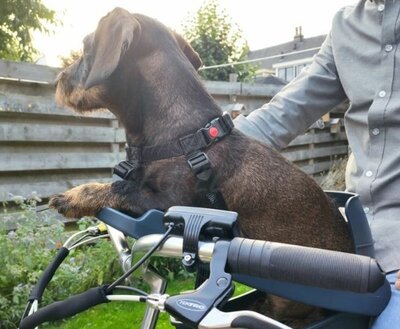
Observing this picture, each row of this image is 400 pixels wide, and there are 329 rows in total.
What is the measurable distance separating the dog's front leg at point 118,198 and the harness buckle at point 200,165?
0.11 meters

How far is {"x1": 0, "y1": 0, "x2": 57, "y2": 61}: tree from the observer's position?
11.2 meters

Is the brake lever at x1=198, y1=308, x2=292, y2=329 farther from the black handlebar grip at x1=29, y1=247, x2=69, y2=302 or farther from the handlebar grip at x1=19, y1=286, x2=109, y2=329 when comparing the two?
the black handlebar grip at x1=29, y1=247, x2=69, y2=302

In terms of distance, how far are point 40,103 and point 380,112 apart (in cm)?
395

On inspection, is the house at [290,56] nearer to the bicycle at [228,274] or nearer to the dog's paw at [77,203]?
the dog's paw at [77,203]

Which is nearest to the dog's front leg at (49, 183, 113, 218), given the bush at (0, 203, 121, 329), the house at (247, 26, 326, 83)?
the bush at (0, 203, 121, 329)

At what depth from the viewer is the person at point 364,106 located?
6.03 feet

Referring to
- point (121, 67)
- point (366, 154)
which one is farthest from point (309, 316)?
point (121, 67)

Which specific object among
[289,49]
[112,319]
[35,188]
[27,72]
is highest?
[289,49]

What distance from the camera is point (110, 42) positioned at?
1.98 m

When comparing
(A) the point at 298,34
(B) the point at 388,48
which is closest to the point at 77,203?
(B) the point at 388,48

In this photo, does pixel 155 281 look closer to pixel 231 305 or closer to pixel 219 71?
pixel 231 305

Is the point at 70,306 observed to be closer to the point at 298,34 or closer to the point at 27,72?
the point at 27,72

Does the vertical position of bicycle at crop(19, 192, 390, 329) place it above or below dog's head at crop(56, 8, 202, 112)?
below

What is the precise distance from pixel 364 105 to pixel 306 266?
1251 millimetres
